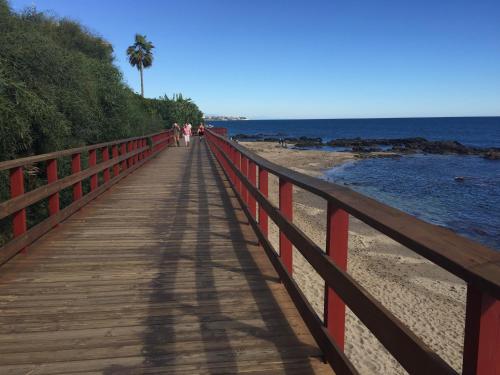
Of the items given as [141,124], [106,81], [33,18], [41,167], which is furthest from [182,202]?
[141,124]

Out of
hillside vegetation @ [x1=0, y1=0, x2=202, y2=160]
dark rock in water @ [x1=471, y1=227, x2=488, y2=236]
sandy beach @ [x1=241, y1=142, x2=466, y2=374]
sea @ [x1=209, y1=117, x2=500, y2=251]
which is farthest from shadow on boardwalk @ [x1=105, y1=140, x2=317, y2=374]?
dark rock in water @ [x1=471, y1=227, x2=488, y2=236]

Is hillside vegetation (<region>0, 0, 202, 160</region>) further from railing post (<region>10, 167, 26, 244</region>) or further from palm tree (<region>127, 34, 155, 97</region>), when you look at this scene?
palm tree (<region>127, 34, 155, 97</region>)

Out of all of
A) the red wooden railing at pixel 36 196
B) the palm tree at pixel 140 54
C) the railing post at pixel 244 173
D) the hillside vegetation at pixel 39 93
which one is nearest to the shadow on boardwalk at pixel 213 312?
the railing post at pixel 244 173

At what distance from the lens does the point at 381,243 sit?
14695 mm

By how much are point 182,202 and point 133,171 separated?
5.96 m

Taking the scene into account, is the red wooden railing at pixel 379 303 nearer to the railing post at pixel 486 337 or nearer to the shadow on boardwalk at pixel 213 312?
the railing post at pixel 486 337

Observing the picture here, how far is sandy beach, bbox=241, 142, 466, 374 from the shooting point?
23.2ft

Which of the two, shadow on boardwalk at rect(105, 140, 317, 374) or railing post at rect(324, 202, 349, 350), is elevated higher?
railing post at rect(324, 202, 349, 350)

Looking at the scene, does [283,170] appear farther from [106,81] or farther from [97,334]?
[106,81]

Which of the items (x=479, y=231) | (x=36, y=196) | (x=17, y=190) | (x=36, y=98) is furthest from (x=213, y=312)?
(x=479, y=231)

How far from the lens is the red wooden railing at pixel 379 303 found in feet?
4.72

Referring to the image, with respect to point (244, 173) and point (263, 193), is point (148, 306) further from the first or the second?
point (244, 173)

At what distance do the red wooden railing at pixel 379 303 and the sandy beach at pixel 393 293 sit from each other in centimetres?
358

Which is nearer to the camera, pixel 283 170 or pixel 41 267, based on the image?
pixel 283 170
